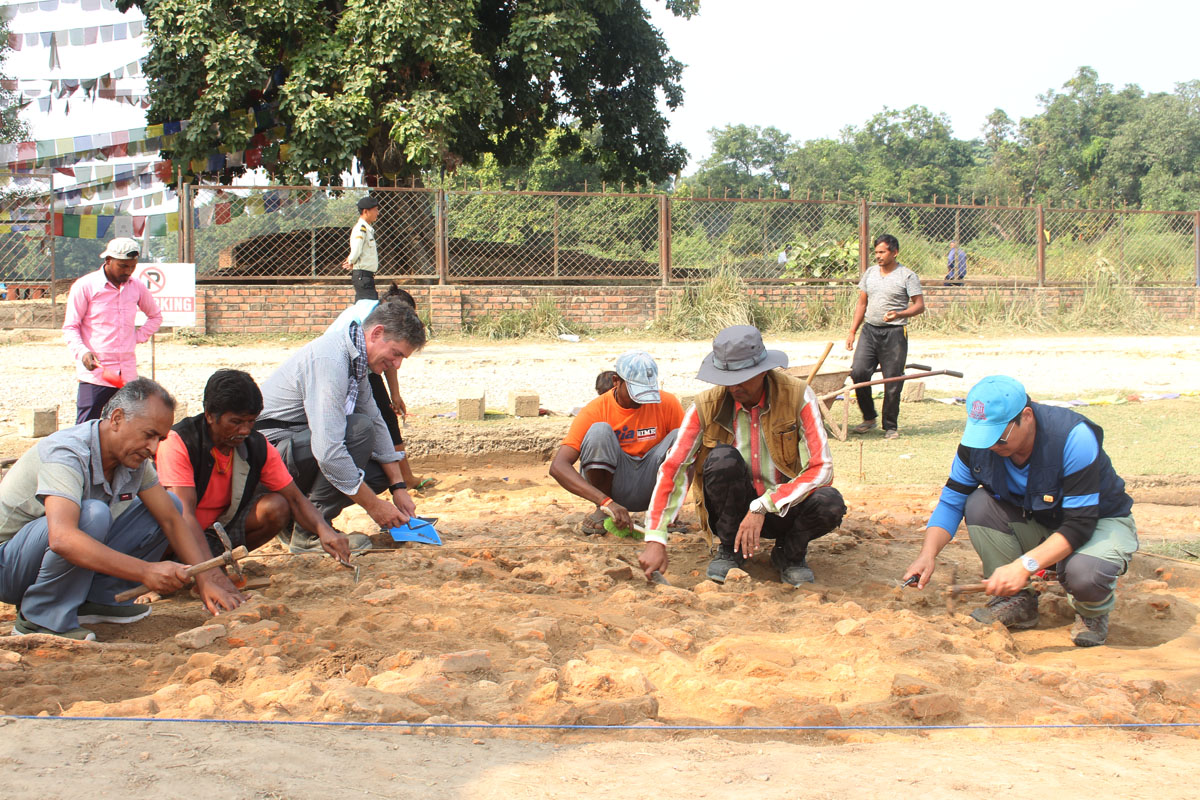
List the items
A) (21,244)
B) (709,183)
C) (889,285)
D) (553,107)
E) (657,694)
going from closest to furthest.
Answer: (657,694)
(889,285)
(553,107)
(21,244)
(709,183)

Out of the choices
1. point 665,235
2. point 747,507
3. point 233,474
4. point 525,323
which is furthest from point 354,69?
point 747,507

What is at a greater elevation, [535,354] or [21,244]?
[21,244]

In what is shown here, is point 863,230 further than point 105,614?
Yes

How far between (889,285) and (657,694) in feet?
19.2

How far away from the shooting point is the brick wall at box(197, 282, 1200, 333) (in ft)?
44.9

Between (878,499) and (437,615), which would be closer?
(437,615)

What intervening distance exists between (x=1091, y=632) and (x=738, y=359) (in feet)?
5.49

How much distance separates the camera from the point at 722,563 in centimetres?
441

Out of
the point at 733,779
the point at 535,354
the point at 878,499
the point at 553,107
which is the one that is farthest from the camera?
the point at 553,107

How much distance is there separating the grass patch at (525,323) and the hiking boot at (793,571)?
9909mm

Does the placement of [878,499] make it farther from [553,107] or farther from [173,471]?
[553,107]

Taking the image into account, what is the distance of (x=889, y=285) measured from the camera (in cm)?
811

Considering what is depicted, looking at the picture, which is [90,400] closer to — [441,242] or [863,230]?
[441,242]

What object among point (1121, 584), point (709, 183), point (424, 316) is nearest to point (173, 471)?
point (1121, 584)
